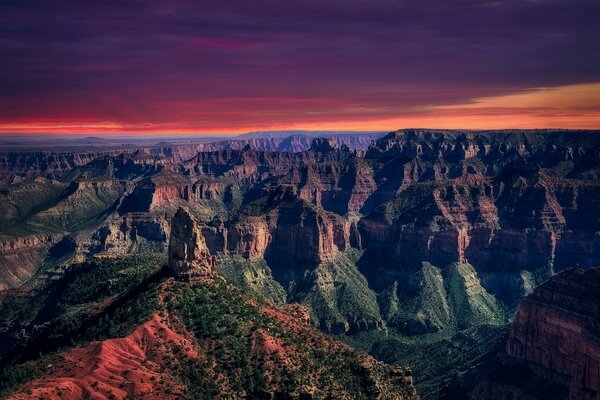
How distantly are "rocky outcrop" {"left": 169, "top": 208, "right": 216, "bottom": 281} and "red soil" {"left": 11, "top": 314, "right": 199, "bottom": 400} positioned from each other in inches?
662

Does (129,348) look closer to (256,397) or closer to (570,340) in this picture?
(256,397)

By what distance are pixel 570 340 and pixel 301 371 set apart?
75.7 m

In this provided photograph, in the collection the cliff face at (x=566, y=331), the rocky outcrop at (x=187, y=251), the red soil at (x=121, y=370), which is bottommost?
the cliff face at (x=566, y=331)

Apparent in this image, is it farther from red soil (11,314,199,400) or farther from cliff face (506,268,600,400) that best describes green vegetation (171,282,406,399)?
cliff face (506,268,600,400)

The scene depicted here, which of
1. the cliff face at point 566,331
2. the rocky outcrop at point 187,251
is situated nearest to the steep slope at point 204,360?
the rocky outcrop at point 187,251

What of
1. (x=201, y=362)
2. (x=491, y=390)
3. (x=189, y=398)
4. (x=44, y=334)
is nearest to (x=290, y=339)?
(x=201, y=362)

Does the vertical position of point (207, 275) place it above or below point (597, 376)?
above

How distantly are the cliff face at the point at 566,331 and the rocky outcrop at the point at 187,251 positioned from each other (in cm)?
7578

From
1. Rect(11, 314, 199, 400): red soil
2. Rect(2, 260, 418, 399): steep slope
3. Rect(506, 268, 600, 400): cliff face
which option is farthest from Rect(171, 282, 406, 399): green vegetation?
Rect(506, 268, 600, 400): cliff face

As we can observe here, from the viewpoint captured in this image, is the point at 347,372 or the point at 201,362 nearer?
the point at 201,362

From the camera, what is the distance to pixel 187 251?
137 m

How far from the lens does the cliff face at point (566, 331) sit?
14962 centimetres

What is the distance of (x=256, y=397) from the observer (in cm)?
11269

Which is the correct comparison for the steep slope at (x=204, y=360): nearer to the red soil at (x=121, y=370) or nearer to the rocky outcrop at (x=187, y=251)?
the red soil at (x=121, y=370)
